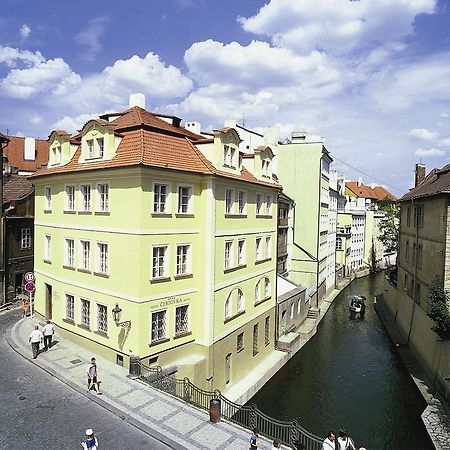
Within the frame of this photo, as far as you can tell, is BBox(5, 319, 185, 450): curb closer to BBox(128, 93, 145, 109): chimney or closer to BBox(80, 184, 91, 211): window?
BBox(80, 184, 91, 211): window

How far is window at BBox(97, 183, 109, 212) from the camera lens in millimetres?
20895

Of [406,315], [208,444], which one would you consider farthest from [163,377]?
[406,315]

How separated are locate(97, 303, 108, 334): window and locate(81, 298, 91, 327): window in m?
0.95

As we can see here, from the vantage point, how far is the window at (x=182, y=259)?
2125 centimetres

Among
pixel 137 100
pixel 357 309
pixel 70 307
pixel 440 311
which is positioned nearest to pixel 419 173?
pixel 357 309

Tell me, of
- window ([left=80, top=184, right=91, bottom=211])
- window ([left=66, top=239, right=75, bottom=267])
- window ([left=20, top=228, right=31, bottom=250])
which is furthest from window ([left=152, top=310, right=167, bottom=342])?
window ([left=20, top=228, right=31, bottom=250])

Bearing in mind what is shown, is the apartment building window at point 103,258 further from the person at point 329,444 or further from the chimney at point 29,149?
the chimney at point 29,149

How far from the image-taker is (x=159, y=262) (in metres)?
20.3

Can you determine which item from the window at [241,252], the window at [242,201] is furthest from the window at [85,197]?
the window at [241,252]

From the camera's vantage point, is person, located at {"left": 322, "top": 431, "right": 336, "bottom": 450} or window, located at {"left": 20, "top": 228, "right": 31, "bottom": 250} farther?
window, located at {"left": 20, "top": 228, "right": 31, "bottom": 250}

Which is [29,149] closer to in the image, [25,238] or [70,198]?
[25,238]

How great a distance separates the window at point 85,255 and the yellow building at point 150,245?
5cm

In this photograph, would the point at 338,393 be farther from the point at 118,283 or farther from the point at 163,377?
the point at 118,283

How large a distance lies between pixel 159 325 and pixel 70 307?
247 inches
